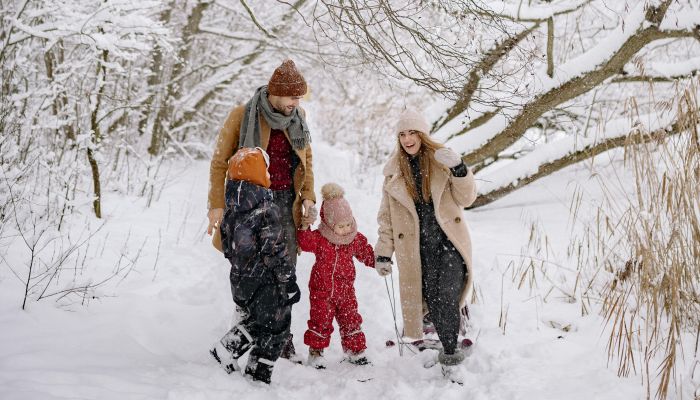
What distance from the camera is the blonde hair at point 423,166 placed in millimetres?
3054

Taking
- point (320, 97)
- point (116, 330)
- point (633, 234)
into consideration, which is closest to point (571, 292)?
point (633, 234)

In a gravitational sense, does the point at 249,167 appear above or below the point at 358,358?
above

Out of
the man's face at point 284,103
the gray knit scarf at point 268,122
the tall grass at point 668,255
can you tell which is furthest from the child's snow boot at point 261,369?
the tall grass at point 668,255

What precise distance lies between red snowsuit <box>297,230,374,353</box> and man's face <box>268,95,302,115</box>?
0.79m

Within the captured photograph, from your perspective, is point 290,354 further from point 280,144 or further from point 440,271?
point 280,144

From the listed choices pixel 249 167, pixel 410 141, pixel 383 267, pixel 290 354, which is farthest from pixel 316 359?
pixel 410 141

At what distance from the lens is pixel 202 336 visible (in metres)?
3.40

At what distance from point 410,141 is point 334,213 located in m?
0.66

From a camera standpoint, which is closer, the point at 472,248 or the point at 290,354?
the point at 290,354

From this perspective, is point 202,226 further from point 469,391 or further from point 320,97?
point 320,97

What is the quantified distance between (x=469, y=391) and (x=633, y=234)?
126cm

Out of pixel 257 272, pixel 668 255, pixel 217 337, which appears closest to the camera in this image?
pixel 668 255

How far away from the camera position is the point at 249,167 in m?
2.73

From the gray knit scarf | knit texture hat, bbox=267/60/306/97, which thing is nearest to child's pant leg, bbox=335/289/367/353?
the gray knit scarf
